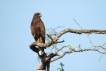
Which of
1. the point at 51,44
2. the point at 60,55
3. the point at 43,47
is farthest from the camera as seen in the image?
the point at 60,55

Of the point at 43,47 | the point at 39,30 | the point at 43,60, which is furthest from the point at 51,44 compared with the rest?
the point at 39,30

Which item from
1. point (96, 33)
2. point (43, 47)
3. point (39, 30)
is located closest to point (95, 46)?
point (96, 33)

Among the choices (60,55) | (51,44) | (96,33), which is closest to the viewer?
(96,33)

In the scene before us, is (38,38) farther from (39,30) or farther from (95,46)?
(95,46)

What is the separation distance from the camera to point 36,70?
5.64 m

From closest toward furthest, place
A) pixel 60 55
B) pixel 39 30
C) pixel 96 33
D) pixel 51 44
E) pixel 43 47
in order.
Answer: pixel 96 33, pixel 51 44, pixel 43 47, pixel 60 55, pixel 39 30

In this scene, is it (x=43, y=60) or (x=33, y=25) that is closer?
(x=43, y=60)

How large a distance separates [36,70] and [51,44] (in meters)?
1.04

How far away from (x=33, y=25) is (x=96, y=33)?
3.00 metres

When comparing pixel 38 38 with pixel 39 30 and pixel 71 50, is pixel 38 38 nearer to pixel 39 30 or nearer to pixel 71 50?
pixel 39 30

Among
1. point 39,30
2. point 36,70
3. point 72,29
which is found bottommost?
point 36,70

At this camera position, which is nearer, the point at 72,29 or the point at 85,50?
the point at 72,29

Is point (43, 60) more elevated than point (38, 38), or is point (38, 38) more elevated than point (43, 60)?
point (38, 38)

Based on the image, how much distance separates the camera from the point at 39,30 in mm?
7035
